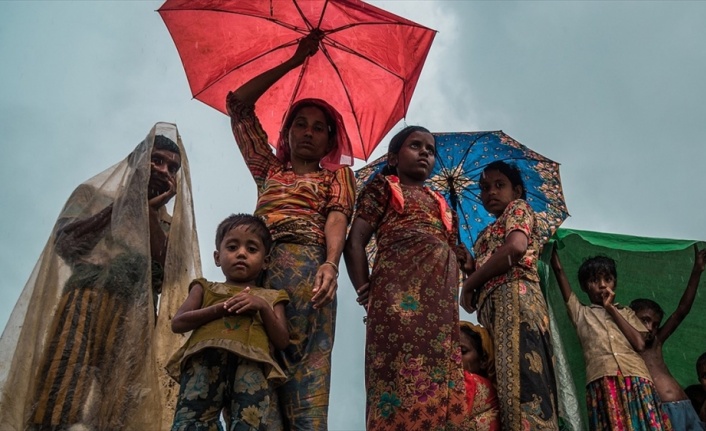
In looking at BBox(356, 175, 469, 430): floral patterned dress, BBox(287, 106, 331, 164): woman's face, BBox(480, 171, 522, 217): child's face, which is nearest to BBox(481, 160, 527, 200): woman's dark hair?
BBox(480, 171, 522, 217): child's face

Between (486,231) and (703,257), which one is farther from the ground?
(703,257)

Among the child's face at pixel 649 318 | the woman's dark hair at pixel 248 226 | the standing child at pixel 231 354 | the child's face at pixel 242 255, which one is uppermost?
the child's face at pixel 649 318

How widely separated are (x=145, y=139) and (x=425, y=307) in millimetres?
2391

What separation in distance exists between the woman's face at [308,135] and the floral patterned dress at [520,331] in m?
1.37

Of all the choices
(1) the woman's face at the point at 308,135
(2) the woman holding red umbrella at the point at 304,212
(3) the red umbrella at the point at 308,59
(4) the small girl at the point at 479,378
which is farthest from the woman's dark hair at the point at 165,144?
(4) the small girl at the point at 479,378

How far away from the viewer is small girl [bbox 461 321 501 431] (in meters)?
4.16

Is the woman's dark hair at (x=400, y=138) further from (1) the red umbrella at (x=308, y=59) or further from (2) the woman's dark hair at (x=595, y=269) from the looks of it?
(2) the woman's dark hair at (x=595, y=269)

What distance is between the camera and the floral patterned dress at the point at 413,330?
385 centimetres

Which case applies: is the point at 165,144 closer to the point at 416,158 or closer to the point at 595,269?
the point at 416,158

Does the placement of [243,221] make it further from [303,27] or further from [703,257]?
[703,257]

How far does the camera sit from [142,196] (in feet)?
15.8

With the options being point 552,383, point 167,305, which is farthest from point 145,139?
point 552,383

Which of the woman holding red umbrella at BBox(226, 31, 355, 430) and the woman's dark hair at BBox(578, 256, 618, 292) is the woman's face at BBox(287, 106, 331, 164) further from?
the woman's dark hair at BBox(578, 256, 618, 292)

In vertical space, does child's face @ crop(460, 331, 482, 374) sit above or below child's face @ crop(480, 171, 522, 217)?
below
